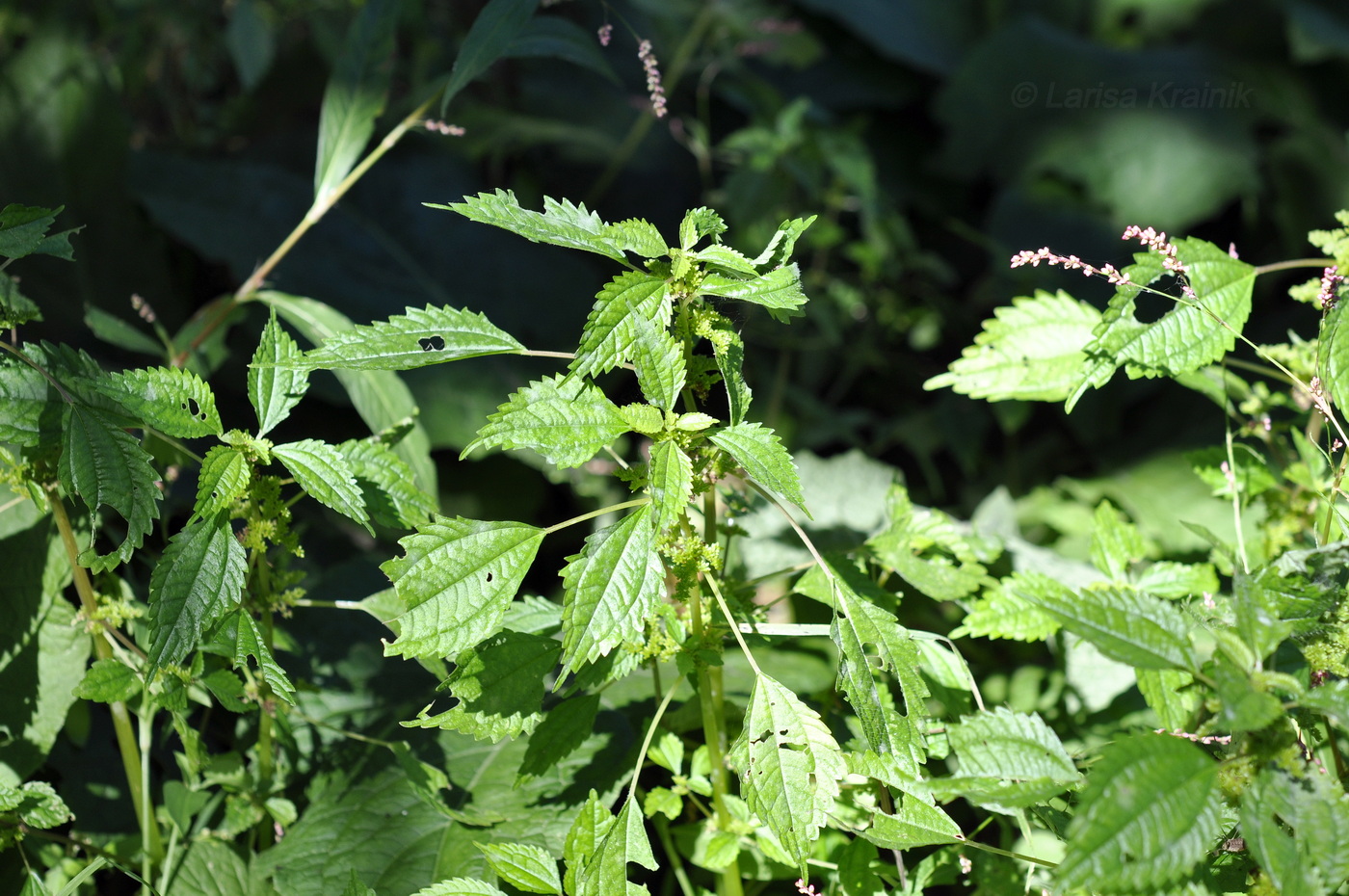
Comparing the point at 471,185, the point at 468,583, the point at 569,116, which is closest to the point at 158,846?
the point at 468,583

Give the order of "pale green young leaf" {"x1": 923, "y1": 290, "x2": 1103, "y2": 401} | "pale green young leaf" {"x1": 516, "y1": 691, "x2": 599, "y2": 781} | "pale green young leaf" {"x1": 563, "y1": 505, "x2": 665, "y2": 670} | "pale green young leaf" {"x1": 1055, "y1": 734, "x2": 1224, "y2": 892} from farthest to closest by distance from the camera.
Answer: "pale green young leaf" {"x1": 923, "y1": 290, "x2": 1103, "y2": 401}
"pale green young leaf" {"x1": 516, "y1": 691, "x2": 599, "y2": 781}
"pale green young leaf" {"x1": 563, "y1": 505, "x2": 665, "y2": 670}
"pale green young leaf" {"x1": 1055, "y1": 734, "x2": 1224, "y2": 892}

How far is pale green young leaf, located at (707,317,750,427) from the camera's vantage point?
91cm

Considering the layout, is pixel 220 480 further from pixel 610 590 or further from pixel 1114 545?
pixel 1114 545

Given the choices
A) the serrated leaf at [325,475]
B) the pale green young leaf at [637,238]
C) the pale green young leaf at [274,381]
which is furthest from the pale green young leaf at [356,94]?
the pale green young leaf at [637,238]

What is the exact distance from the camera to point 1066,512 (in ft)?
6.53

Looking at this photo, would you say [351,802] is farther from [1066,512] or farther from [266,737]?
[1066,512]

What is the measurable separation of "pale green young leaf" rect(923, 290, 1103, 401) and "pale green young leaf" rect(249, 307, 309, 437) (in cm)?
72

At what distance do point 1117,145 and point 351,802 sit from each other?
8.16 ft

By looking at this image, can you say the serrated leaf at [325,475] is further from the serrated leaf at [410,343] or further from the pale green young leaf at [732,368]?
the pale green young leaf at [732,368]

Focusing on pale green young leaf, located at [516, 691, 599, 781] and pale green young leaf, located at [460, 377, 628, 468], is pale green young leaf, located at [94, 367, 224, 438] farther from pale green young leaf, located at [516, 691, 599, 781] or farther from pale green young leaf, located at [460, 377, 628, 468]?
pale green young leaf, located at [516, 691, 599, 781]

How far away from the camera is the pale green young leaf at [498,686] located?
Result: 3.17ft

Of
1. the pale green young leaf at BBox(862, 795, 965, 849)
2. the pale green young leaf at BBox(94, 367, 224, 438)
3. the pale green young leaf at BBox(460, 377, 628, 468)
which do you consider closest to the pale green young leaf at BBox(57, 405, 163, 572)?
the pale green young leaf at BBox(94, 367, 224, 438)

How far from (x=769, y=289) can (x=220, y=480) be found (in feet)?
1.79

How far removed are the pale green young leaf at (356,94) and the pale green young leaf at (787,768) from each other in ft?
3.24
